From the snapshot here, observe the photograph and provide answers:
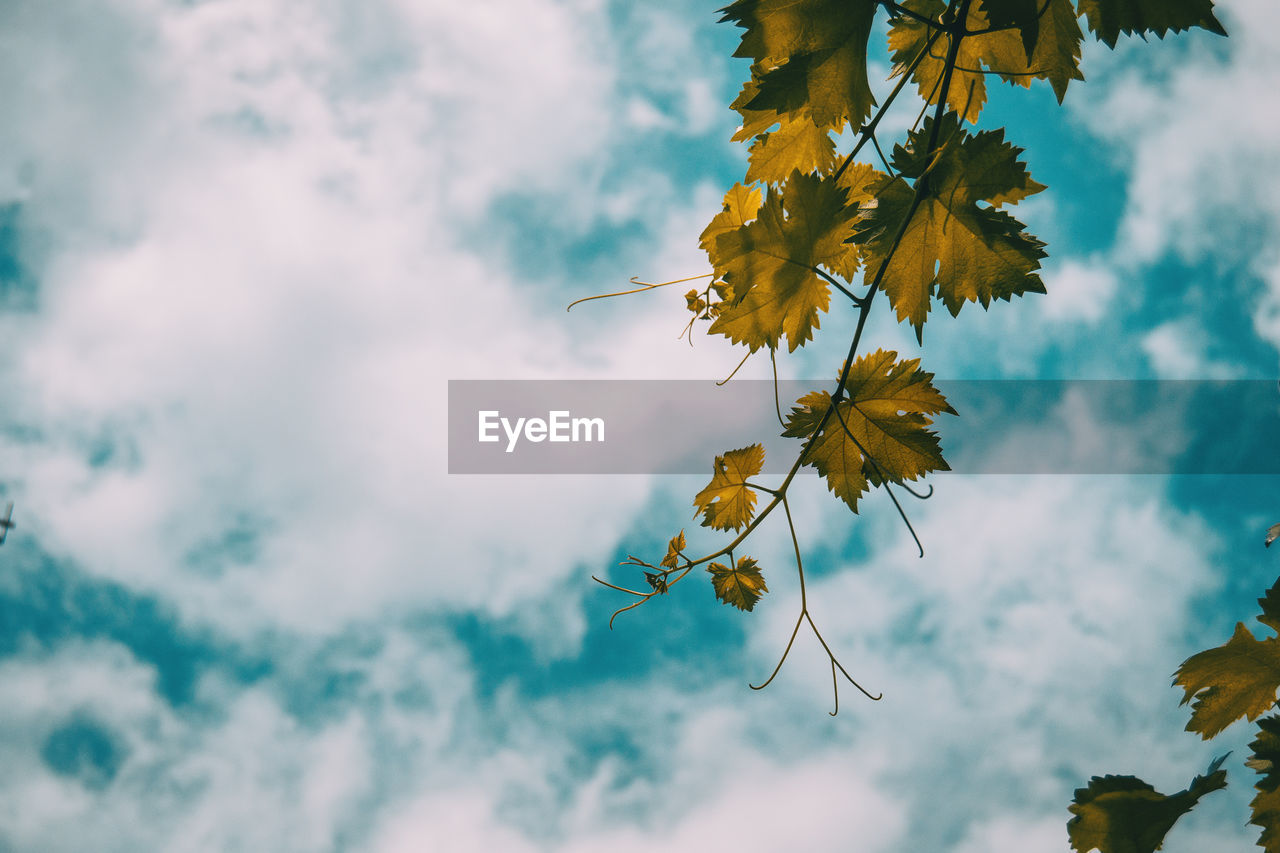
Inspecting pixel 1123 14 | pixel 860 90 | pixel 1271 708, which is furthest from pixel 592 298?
pixel 1271 708

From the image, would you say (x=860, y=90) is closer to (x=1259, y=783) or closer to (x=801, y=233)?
(x=801, y=233)

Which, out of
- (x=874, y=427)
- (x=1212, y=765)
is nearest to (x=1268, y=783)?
(x=1212, y=765)

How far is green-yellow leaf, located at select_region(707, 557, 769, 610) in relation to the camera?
5.43ft

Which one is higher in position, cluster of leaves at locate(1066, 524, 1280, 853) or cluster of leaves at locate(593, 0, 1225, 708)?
cluster of leaves at locate(593, 0, 1225, 708)

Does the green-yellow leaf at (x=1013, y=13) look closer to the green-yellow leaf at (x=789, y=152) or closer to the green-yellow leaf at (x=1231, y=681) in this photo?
the green-yellow leaf at (x=789, y=152)

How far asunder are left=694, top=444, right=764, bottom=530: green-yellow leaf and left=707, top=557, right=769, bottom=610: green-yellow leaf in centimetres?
10

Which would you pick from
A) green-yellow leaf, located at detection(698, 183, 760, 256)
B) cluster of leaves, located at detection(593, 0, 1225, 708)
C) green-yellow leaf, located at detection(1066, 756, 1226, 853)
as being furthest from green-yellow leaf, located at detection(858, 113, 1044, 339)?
green-yellow leaf, located at detection(1066, 756, 1226, 853)

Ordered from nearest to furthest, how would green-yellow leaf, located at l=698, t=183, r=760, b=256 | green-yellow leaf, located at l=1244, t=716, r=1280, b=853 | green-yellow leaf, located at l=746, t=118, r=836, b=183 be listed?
green-yellow leaf, located at l=1244, t=716, r=1280, b=853 → green-yellow leaf, located at l=746, t=118, r=836, b=183 → green-yellow leaf, located at l=698, t=183, r=760, b=256

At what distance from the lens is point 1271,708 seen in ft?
3.25

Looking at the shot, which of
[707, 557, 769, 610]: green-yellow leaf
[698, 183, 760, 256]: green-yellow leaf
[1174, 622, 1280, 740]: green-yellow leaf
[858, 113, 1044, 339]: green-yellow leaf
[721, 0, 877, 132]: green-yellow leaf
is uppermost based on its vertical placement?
[698, 183, 760, 256]: green-yellow leaf

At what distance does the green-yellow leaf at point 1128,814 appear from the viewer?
0.92 metres

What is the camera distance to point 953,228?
A: 1.15m

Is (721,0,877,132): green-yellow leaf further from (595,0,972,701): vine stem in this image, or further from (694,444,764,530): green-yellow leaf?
(694,444,764,530): green-yellow leaf

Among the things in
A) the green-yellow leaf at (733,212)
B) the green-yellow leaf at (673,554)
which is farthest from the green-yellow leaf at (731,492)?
the green-yellow leaf at (733,212)
